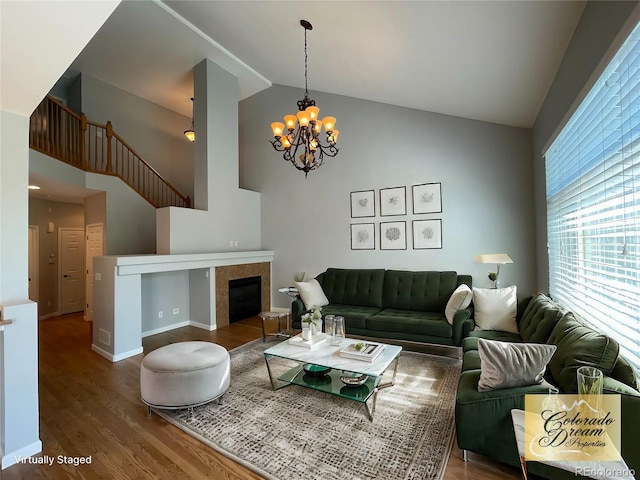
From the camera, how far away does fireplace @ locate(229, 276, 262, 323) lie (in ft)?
17.5

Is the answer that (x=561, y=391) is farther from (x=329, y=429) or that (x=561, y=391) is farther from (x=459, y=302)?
(x=459, y=302)

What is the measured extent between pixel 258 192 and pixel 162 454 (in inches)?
193

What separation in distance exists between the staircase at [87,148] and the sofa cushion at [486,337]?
5.75 metres

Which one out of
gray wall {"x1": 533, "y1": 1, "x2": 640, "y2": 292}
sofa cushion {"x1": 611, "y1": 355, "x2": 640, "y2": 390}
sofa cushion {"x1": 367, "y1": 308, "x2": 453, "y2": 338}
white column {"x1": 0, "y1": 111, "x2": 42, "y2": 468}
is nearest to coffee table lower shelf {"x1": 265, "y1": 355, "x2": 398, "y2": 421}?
sofa cushion {"x1": 367, "y1": 308, "x2": 453, "y2": 338}

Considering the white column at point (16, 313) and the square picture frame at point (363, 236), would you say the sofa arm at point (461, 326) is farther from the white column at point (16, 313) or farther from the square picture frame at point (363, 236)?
the white column at point (16, 313)

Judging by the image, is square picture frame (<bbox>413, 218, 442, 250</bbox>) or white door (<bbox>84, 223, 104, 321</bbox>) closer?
square picture frame (<bbox>413, 218, 442, 250</bbox>)

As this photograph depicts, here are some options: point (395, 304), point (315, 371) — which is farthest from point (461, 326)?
point (315, 371)

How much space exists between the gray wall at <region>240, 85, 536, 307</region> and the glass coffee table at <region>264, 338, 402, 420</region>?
2.38 meters

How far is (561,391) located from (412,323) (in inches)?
74.9

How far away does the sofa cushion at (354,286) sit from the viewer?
4.66 metres

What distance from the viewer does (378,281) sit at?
4.70 meters

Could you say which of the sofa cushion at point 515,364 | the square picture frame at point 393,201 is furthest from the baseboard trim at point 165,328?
the sofa cushion at point 515,364

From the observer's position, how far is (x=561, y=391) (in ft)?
6.12

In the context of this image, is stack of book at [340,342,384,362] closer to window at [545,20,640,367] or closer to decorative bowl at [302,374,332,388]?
decorative bowl at [302,374,332,388]
